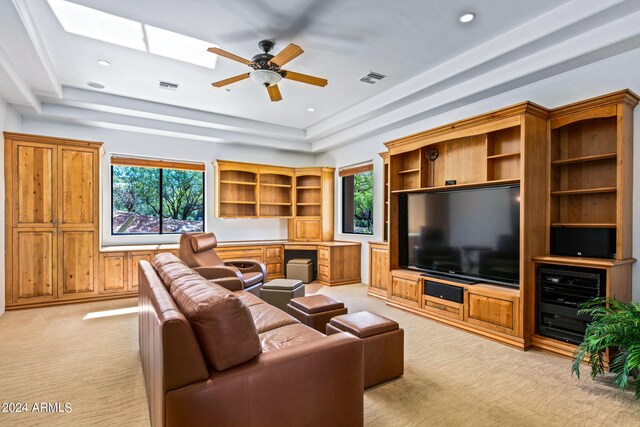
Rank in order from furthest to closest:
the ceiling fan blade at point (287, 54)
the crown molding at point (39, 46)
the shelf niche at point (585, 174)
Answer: the shelf niche at point (585, 174) → the ceiling fan blade at point (287, 54) → the crown molding at point (39, 46)

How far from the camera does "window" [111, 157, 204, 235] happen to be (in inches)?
226

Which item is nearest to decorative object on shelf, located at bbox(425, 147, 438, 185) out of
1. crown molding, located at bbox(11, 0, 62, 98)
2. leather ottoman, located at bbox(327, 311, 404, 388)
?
leather ottoman, located at bbox(327, 311, 404, 388)

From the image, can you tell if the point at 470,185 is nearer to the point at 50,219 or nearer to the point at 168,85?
the point at 168,85

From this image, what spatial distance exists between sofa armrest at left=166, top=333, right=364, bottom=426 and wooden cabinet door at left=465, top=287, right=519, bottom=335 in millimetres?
2263

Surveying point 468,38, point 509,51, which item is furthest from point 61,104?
point 509,51

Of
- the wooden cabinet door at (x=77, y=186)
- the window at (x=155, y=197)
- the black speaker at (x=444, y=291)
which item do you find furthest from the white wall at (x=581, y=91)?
the wooden cabinet door at (x=77, y=186)

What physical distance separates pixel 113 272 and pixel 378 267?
4198 mm

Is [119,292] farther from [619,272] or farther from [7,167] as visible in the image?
[619,272]

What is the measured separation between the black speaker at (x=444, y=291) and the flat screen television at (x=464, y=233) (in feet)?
0.71

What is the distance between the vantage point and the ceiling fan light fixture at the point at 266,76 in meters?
3.38

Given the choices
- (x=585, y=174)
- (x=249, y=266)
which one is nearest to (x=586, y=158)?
(x=585, y=174)

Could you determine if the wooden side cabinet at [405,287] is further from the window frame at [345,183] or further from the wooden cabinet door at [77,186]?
the wooden cabinet door at [77,186]

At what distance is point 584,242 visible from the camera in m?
3.13

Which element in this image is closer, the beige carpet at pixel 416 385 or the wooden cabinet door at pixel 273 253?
the beige carpet at pixel 416 385
